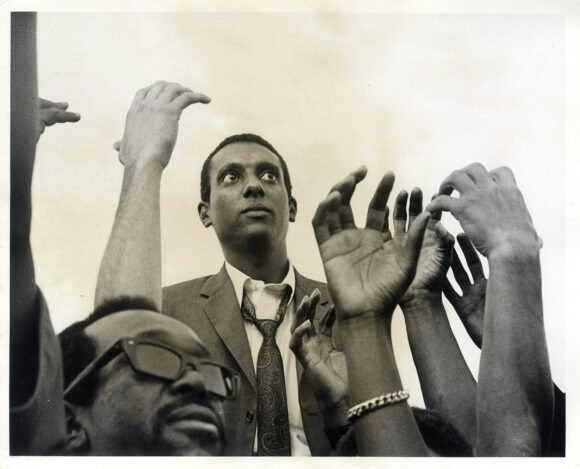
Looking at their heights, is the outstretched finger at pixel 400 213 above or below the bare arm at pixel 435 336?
above

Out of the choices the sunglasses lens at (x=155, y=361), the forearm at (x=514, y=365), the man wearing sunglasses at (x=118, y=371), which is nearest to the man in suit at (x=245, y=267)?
the man wearing sunglasses at (x=118, y=371)

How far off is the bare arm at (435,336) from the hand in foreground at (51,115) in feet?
5.57

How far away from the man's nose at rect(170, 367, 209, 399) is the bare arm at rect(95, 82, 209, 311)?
391 millimetres

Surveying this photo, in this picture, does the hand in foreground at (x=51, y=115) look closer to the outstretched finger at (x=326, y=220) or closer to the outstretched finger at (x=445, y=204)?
the outstretched finger at (x=326, y=220)

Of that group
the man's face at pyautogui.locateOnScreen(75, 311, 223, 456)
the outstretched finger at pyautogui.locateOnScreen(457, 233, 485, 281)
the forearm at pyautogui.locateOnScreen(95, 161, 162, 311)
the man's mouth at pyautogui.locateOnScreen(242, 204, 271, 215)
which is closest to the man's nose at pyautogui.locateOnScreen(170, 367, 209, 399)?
the man's face at pyautogui.locateOnScreen(75, 311, 223, 456)

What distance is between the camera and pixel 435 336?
5723mm

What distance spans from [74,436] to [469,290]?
205cm

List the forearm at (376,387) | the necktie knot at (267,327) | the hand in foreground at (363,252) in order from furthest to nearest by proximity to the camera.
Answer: the necktie knot at (267,327)
the hand in foreground at (363,252)
the forearm at (376,387)

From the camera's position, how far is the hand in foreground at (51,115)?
5.80 metres

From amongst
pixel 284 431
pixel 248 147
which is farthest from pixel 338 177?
pixel 284 431

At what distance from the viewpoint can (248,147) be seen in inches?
228

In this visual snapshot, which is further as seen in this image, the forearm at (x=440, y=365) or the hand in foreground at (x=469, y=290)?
the hand in foreground at (x=469, y=290)

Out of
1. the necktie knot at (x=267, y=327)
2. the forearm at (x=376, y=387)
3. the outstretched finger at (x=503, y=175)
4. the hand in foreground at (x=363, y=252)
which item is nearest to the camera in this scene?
the forearm at (x=376, y=387)
